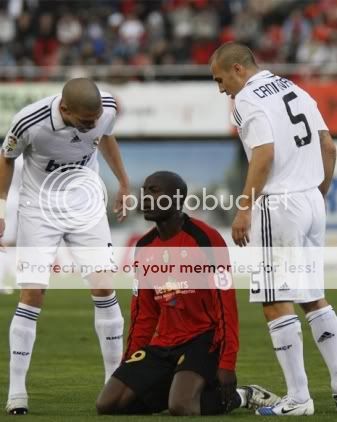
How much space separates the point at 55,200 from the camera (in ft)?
28.9

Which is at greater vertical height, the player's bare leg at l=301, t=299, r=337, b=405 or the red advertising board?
the red advertising board

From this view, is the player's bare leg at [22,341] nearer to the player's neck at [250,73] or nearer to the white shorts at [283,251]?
the white shorts at [283,251]

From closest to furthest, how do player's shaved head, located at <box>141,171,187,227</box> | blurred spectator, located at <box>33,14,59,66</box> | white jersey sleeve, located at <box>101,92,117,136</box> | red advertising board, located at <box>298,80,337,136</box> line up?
player's shaved head, located at <box>141,171,187,227</box>
white jersey sleeve, located at <box>101,92,117,136</box>
red advertising board, located at <box>298,80,337,136</box>
blurred spectator, located at <box>33,14,59,66</box>

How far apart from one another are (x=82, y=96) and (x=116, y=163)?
1.27 meters

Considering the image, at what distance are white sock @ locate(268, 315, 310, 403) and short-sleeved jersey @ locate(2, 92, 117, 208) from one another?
→ 1.99 meters

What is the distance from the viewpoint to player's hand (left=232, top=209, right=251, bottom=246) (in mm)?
7508

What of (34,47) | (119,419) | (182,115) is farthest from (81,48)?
(119,419)

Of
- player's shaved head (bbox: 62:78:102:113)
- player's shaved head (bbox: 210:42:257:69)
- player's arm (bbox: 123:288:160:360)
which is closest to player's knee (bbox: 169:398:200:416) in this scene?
player's arm (bbox: 123:288:160:360)

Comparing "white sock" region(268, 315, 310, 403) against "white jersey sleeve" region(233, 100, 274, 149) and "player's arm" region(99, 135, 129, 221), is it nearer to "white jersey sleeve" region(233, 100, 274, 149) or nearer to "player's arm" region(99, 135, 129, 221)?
"white jersey sleeve" region(233, 100, 274, 149)

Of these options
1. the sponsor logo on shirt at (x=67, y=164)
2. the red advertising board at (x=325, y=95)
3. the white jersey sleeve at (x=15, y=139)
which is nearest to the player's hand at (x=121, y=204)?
the sponsor logo on shirt at (x=67, y=164)

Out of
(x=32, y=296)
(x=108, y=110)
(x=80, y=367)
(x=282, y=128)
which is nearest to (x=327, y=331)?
(x=282, y=128)

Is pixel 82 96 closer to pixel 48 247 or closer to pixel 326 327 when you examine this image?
pixel 48 247

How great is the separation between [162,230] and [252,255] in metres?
0.69

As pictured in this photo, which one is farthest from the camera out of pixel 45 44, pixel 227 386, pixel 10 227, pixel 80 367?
pixel 45 44
